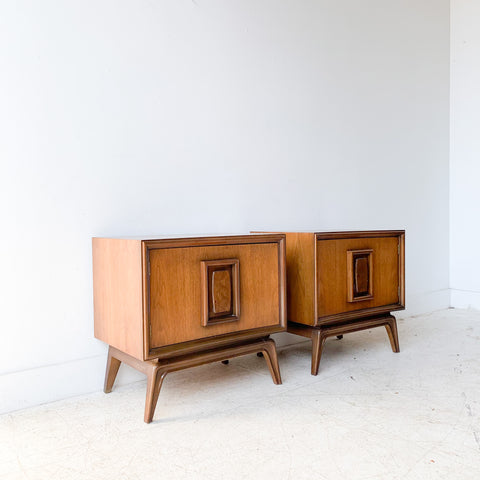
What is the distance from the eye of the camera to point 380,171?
2355 millimetres

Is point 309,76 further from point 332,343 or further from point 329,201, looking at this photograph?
point 332,343

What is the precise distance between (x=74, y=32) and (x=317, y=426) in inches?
52.6

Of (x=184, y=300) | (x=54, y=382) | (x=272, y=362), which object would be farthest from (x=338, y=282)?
(x=54, y=382)

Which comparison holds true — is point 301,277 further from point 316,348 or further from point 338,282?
point 316,348

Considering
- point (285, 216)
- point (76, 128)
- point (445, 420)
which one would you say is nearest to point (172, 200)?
point (76, 128)

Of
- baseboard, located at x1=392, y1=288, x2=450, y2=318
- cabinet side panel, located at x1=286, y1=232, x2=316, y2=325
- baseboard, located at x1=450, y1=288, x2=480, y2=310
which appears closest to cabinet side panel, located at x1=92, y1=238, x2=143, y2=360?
cabinet side panel, located at x1=286, y1=232, x2=316, y2=325

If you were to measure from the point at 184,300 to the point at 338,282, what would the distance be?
2.00ft

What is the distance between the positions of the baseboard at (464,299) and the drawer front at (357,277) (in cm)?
116

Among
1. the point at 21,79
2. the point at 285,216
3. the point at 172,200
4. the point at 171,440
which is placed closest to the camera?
the point at 171,440

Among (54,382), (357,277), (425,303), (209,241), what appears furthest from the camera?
(425,303)

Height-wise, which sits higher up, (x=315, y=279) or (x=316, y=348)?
(x=315, y=279)

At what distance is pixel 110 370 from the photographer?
141cm

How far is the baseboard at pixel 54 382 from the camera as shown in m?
1.30

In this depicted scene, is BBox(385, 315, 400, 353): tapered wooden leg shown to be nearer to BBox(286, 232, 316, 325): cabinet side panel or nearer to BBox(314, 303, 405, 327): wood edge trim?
BBox(314, 303, 405, 327): wood edge trim
